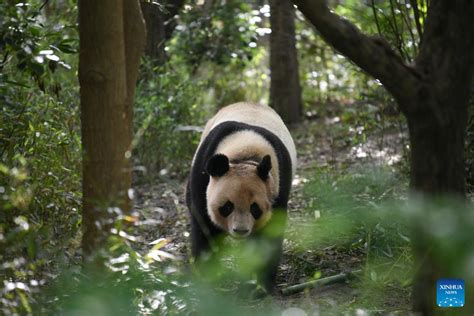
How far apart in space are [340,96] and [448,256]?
12352 millimetres

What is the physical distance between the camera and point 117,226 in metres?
3.40

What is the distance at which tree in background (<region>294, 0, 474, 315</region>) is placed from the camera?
3.69 metres

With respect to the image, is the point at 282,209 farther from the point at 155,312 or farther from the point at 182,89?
the point at 182,89

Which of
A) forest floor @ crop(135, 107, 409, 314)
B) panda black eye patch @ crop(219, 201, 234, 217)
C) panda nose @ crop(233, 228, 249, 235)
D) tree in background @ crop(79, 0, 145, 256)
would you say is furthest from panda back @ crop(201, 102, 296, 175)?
tree in background @ crop(79, 0, 145, 256)

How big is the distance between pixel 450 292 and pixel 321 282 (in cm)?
161

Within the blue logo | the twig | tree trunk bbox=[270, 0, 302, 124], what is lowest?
the twig

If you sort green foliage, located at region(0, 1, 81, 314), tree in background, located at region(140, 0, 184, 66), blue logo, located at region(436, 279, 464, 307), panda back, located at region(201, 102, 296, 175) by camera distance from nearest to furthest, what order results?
blue logo, located at region(436, 279, 464, 307)
green foliage, located at region(0, 1, 81, 314)
panda back, located at region(201, 102, 296, 175)
tree in background, located at region(140, 0, 184, 66)

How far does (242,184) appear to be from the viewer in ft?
17.4

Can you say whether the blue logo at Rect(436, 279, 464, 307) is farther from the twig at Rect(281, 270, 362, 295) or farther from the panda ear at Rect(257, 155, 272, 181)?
the panda ear at Rect(257, 155, 272, 181)

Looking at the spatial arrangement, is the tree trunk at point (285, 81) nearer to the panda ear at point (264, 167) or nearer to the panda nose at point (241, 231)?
the panda ear at point (264, 167)

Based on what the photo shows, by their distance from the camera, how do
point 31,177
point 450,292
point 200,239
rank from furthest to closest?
point 200,239 → point 31,177 → point 450,292

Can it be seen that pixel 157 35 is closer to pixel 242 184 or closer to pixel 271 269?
pixel 242 184

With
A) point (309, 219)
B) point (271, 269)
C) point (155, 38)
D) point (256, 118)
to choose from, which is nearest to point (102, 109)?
point (271, 269)

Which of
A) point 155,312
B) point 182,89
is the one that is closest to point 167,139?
point 182,89
